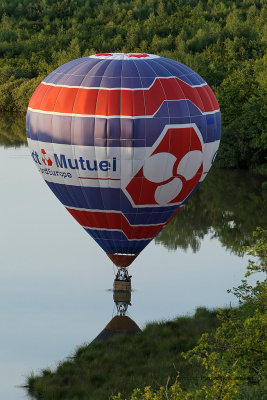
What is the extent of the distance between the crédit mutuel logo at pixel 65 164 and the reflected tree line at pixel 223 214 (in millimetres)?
9642

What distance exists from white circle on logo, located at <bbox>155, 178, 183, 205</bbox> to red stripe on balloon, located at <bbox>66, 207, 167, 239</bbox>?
1.04 m

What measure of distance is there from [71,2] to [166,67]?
8324 centimetres

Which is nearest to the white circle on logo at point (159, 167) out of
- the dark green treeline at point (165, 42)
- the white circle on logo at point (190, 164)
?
the white circle on logo at point (190, 164)

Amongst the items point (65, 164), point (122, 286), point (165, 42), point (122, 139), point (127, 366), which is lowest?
point (127, 366)

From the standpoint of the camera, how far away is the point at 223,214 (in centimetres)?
4569

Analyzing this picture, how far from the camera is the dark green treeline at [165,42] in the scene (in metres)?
54.8

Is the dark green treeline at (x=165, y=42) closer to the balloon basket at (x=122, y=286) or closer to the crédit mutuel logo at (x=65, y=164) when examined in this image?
the balloon basket at (x=122, y=286)

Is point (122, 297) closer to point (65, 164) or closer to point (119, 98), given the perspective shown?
point (65, 164)

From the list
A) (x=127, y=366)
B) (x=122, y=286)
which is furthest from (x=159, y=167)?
(x=127, y=366)

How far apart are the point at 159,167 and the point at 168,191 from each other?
3.14 feet

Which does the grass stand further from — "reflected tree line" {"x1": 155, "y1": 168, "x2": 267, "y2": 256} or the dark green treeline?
the dark green treeline

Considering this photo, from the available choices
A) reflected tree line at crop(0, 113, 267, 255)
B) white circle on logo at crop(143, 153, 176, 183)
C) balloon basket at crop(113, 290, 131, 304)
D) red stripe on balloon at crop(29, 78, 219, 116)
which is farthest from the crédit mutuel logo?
reflected tree line at crop(0, 113, 267, 255)

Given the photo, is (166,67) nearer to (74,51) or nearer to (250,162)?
(250,162)

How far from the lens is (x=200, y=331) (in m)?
29.2
